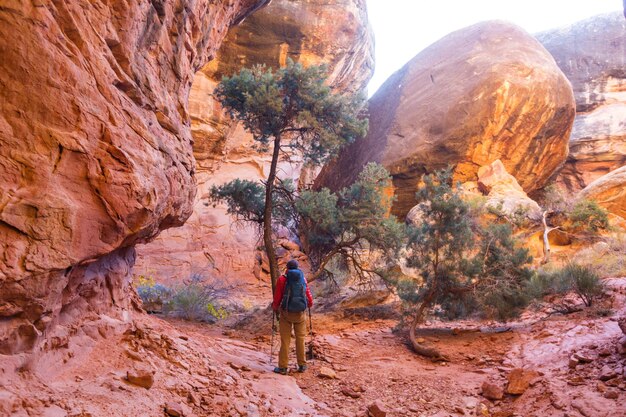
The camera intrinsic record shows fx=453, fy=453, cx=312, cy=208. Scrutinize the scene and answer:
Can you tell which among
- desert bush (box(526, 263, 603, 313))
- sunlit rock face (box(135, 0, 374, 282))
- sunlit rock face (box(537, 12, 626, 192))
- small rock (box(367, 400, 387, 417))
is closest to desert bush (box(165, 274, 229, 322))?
sunlit rock face (box(135, 0, 374, 282))

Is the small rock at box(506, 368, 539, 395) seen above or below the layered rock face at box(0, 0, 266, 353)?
below

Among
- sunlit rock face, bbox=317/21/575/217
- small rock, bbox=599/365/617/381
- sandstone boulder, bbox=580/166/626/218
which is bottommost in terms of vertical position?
small rock, bbox=599/365/617/381

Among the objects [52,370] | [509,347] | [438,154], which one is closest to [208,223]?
[438,154]

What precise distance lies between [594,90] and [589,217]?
48.8 feet

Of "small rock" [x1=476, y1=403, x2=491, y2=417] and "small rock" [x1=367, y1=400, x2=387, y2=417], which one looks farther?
"small rock" [x1=476, y1=403, x2=491, y2=417]

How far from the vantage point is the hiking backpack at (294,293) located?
6.52 m

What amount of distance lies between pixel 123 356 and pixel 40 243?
58.9 inches

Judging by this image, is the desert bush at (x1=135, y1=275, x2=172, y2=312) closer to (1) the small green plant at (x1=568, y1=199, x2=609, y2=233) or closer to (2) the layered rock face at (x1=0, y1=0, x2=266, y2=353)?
(2) the layered rock face at (x1=0, y1=0, x2=266, y2=353)

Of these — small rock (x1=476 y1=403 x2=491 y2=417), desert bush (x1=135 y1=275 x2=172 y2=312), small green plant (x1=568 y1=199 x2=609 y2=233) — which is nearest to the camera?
small rock (x1=476 y1=403 x2=491 y2=417)

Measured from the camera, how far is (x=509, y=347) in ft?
24.5

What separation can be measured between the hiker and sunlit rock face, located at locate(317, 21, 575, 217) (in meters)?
11.1

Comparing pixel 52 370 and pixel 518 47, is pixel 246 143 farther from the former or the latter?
pixel 52 370

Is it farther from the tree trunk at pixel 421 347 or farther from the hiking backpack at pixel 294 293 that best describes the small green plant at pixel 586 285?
the hiking backpack at pixel 294 293

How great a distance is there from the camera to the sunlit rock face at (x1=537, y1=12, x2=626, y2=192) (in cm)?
2489
